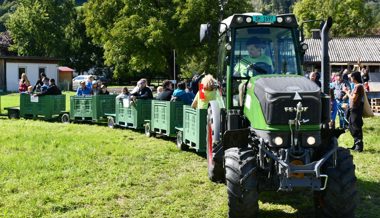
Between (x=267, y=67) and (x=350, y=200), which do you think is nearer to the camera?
(x=350, y=200)

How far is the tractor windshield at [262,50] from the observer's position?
7227 mm

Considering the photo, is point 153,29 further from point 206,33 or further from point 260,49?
point 260,49

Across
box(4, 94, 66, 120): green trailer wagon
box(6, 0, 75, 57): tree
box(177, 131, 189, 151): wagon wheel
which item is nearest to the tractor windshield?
box(177, 131, 189, 151): wagon wheel

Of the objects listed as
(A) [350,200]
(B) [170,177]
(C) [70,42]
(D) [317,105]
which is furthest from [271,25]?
(C) [70,42]

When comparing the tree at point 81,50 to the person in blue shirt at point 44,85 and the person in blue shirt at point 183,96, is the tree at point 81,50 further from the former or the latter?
the person in blue shirt at point 183,96

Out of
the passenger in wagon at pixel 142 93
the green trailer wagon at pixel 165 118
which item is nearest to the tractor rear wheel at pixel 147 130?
the green trailer wagon at pixel 165 118

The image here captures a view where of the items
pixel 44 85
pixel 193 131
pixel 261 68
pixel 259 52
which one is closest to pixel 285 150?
pixel 261 68

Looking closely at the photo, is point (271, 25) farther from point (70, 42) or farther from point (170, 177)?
point (70, 42)

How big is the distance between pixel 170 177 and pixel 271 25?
10.7 ft

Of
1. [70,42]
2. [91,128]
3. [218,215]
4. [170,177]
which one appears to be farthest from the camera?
[70,42]

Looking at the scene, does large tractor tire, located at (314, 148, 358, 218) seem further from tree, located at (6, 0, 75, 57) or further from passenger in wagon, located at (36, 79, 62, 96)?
tree, located at (6, 0, 75, 57)

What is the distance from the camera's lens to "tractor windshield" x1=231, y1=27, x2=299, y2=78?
23.7ft

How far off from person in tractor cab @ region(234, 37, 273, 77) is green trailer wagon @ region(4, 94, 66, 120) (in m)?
12.2

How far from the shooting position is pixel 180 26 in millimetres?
35312
